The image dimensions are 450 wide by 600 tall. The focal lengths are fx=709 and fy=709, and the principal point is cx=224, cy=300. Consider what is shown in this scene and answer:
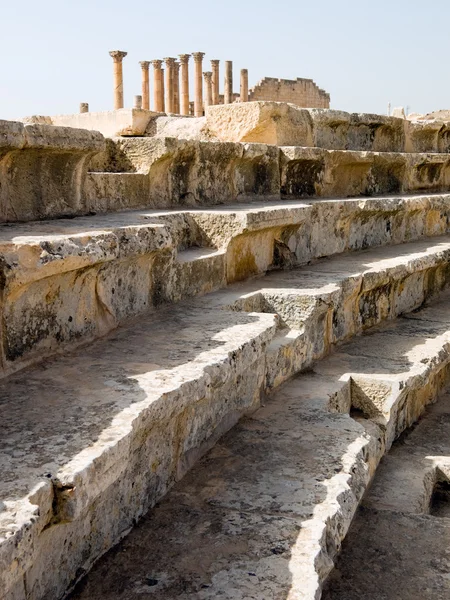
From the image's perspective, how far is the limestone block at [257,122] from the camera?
672 cm

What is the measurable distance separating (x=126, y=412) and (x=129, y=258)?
1294mm

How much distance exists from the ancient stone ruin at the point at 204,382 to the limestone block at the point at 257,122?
470 millimetres

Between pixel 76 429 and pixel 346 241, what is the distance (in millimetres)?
4546

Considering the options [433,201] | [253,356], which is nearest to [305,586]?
[253,356]

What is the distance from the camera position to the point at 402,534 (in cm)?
336

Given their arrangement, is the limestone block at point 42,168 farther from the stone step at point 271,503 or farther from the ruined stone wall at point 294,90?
the ruined stone wall at point 294,90

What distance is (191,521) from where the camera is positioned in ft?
9.04

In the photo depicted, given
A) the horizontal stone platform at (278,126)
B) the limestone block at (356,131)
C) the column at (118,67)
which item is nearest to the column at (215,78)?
the column at (118,67)

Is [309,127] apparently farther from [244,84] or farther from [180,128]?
[244,84]

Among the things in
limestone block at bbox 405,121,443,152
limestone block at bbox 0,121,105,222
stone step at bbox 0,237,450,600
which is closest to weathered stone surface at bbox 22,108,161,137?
limestone block at bbox 405,121,443,152

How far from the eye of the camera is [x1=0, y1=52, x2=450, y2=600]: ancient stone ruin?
2340 mm

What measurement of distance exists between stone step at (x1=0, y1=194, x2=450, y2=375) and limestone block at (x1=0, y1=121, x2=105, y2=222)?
5.8 inches

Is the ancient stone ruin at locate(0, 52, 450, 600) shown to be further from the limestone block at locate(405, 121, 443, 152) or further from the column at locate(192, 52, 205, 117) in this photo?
the column at locate(192, 52, 205, 117)

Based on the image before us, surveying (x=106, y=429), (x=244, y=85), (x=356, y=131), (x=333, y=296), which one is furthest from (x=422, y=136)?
(x=244, y=85)
